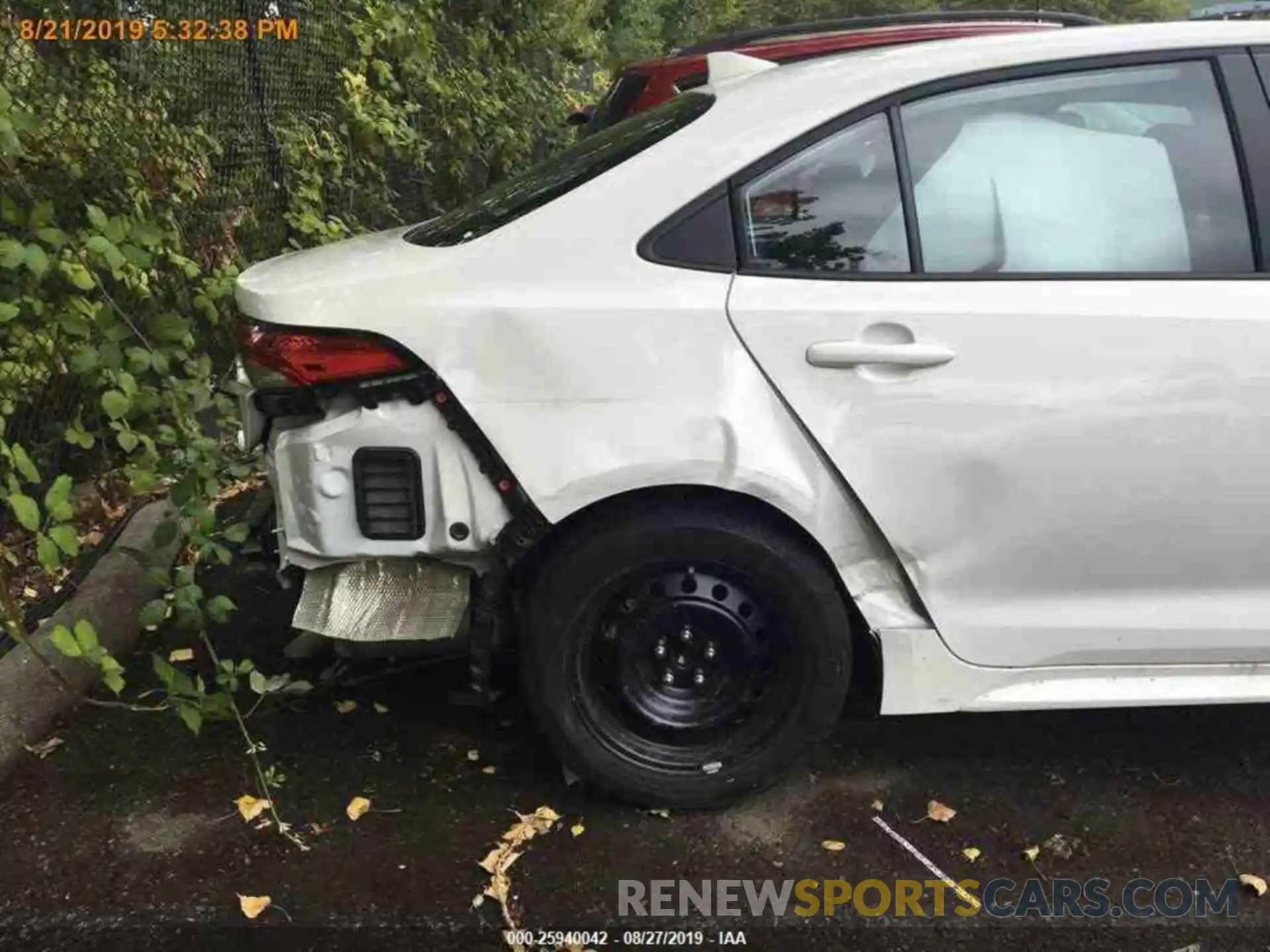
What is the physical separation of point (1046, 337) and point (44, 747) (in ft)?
8.83

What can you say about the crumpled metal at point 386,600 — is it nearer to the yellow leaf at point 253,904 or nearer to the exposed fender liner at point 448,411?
the exposed fender liner at point 448,411

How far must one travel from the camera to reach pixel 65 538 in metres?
2.58

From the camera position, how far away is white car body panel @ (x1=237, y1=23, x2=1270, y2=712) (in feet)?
7.59

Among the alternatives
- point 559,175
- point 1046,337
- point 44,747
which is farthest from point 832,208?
point 44,747

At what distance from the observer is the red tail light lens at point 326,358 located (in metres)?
2.33

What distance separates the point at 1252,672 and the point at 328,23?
5.29 meters

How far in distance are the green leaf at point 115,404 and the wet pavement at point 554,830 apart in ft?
2.80

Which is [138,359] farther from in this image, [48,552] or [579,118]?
[579,118]

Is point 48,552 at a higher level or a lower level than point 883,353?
lower

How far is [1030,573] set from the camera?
8.05ft

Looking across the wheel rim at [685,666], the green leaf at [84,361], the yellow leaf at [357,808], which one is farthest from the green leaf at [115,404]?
the wheel rim at [685,666]

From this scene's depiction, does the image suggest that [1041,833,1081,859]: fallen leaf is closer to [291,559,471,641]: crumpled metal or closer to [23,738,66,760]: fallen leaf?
[291,559,471,641]: crumpled metal

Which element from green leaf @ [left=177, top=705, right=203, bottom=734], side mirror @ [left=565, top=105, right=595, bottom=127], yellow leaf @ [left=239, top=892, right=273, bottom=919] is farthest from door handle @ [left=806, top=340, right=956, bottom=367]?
side mirror @ [left=565, top=105, right=595, bottom=127]

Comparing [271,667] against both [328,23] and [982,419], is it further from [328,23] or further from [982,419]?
[328,23]
